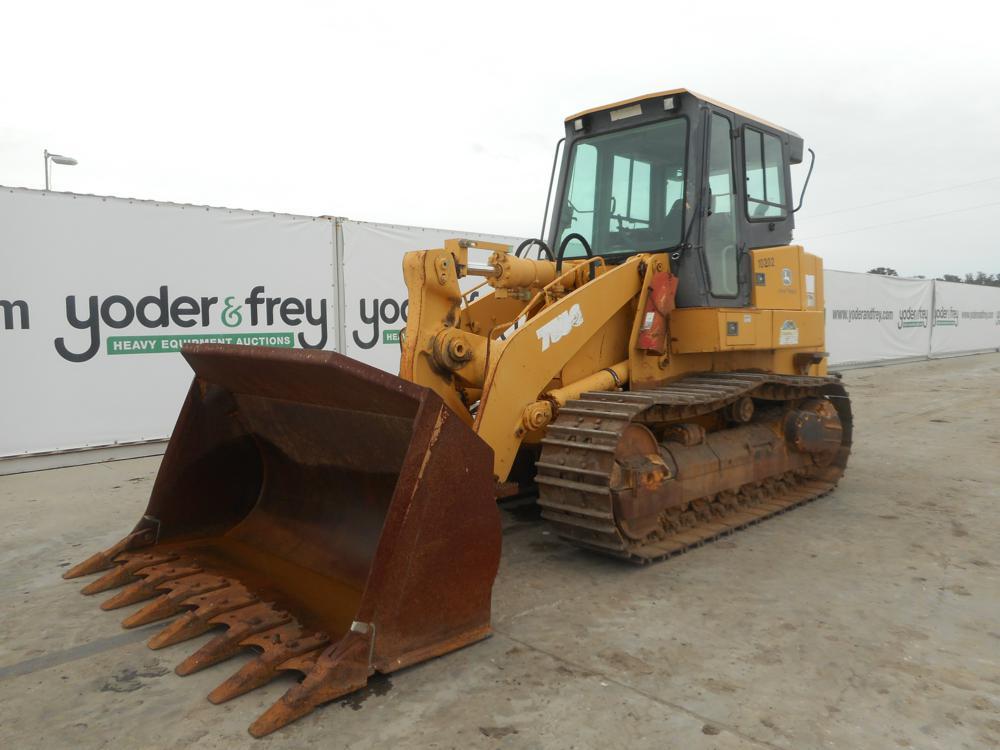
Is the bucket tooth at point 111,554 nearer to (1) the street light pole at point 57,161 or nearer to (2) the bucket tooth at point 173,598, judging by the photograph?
(2) the bucket tooth at point 173,598

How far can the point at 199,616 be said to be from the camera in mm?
3434

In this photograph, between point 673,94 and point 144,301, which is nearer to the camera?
point 673,94

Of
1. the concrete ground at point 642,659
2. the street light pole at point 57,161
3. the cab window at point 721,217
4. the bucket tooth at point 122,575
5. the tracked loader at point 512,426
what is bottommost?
the concrete ground at point 642,659

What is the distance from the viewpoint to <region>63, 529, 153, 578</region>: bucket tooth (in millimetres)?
4352

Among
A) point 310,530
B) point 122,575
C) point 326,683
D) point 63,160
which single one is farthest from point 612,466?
point 63,160

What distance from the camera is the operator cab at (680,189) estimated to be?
5.35 meters

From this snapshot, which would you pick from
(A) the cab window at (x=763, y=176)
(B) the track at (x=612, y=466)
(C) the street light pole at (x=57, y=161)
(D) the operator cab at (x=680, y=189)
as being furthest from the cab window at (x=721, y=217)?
(C) the street light pole at (x=57, y=161)

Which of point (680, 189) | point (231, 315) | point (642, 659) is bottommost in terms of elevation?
point (642, 659)

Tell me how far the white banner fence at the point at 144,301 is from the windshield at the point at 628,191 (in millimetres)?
4558

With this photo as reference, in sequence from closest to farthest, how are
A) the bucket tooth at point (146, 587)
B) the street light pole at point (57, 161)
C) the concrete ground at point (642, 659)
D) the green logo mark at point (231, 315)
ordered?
the concrete ground at point (642, 659) < the bucket tooth at point (146, 587) < the green logo mark at point (231, 315) < the street light pole at point (57, 161)

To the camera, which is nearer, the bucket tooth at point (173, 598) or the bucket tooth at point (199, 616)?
the bucket tooth at point (199, 616)

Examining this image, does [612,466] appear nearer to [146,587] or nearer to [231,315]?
[146,587]

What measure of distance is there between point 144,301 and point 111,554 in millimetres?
4699

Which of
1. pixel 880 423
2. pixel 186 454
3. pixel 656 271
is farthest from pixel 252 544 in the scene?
pixel 880 423
